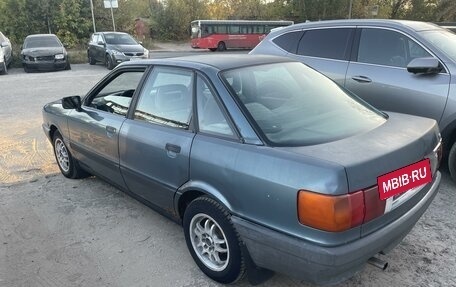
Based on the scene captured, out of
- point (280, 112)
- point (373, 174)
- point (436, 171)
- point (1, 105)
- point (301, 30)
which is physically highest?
point (301, 30)

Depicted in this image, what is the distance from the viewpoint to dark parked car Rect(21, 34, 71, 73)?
57.2 feet

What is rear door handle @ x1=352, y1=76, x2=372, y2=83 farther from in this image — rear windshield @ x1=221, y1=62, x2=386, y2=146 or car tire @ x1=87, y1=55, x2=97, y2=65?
car tire @ x1=87, y1=55, x2=97, y2=65

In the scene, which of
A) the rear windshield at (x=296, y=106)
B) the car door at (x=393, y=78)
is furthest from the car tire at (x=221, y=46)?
the rear windshield at (x=296, y=106)

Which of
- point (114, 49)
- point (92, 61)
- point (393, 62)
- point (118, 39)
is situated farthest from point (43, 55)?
point (393, 62)

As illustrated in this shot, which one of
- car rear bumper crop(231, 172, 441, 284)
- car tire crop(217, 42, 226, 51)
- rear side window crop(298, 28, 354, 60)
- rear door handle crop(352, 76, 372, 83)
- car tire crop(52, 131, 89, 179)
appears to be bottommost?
car tire crop(217, 42, 226, 51)

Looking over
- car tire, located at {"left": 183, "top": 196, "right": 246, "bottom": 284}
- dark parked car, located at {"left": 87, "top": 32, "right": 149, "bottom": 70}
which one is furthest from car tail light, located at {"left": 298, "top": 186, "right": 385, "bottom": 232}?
dark parked car, located at {"left": 87, "top": 32, "right": 149, "bottom": 70}

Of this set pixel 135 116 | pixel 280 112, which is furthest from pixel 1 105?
pixel 280 112

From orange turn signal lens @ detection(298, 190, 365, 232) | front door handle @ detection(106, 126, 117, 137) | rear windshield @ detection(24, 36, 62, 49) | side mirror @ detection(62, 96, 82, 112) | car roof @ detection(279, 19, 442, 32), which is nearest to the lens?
orange turn signal lens @ detection(298, 190, 365, 232)

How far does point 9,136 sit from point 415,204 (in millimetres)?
6700

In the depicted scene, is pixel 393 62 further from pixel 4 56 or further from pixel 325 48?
pixel 4 56

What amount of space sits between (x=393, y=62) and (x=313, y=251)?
337 centimetres

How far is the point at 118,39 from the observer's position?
63.4 feet

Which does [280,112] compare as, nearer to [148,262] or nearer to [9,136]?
[148,262]

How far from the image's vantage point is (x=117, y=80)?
4.14 m
